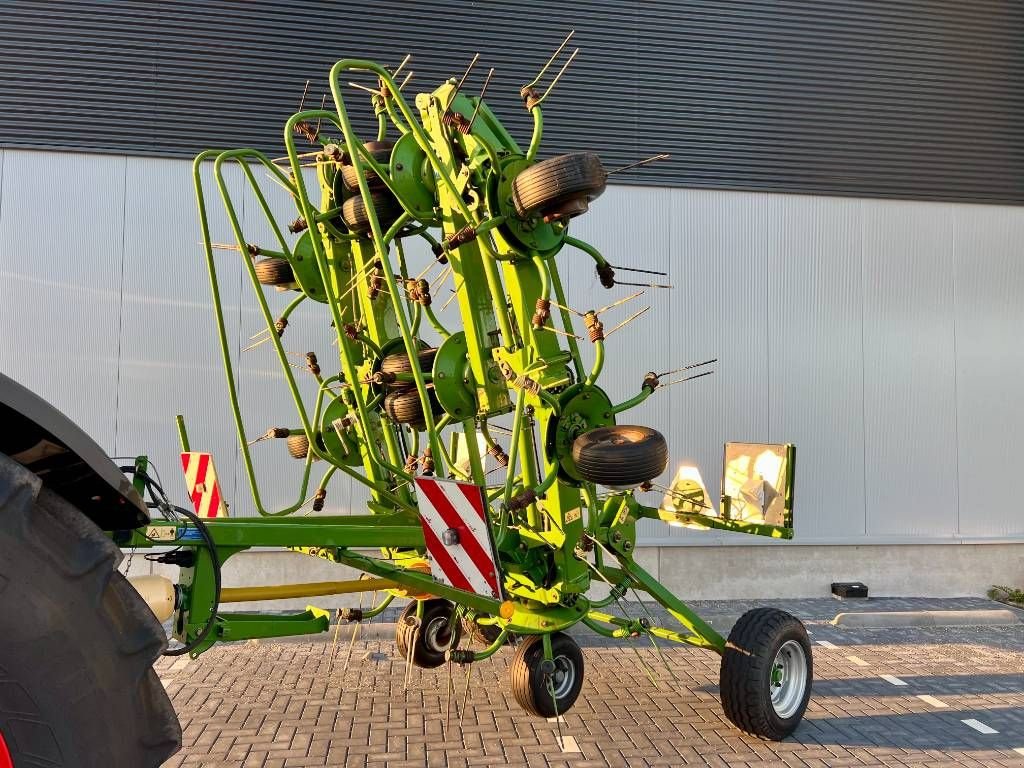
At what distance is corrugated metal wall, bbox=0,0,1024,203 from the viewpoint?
26.2 ft

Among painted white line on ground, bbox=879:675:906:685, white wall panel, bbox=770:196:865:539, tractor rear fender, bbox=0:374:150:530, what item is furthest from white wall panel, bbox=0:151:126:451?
painted white line on ground, bbox=879:675:906:685

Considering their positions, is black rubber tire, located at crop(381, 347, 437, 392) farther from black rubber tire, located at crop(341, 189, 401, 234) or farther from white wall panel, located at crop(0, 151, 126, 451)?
white wall panel, located at crop(0, 151, 126, 451)

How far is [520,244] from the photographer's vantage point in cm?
451

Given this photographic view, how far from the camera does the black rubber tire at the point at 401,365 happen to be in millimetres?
A: 4863

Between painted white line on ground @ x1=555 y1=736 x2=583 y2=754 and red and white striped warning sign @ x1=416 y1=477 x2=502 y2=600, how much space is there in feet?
4.23

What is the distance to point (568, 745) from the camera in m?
4.54

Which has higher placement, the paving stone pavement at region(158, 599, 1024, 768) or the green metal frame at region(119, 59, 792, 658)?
the green metal frame at region(119, 59, 792, 658)

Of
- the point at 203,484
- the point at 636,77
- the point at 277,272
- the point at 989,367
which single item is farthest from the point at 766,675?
the point at 636,77

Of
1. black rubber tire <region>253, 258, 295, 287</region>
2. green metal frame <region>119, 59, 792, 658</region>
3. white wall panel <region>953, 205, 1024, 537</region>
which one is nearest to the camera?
green metal frame <region>119, 59, 792, 658</region>

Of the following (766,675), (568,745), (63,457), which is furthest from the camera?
(766,675)

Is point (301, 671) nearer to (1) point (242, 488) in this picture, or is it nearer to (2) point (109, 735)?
(1) point (242, 488)

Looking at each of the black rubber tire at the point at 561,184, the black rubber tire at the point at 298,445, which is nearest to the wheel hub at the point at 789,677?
the black rubber tire at the point at 561,184

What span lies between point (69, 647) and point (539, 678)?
3.21m

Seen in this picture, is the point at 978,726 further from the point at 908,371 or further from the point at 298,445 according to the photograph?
the point at 908,371
